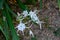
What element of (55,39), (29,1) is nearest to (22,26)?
(29,1)

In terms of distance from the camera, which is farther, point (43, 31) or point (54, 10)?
point (54, 10)

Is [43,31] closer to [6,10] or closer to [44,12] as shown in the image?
[44,12]

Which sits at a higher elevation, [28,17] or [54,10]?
[28,17]

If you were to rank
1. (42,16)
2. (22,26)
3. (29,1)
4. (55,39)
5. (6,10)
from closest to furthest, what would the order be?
1. (22,26)
2. (6,10)
3. (29,1)
4. (55,39)
5. (42,16)

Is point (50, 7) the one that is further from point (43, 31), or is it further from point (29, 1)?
point (29, 1)

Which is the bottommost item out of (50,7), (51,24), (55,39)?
(55,39)

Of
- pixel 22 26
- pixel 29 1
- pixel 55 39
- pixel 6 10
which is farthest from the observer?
pixel 55 39

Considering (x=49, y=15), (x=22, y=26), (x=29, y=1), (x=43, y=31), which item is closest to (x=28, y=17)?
(x=22, y=26)

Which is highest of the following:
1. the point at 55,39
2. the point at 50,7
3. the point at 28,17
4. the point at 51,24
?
the point at 28,17

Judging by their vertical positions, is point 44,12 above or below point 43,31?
above
